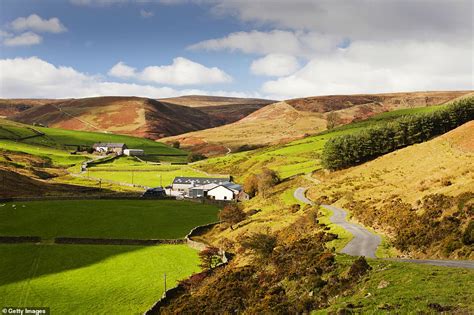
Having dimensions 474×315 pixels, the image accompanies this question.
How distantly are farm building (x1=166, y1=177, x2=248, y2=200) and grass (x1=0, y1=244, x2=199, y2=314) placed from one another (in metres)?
45.6

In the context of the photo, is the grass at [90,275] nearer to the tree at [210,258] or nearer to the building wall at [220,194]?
the tree at [210,258]

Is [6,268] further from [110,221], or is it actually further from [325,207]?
[325,207]

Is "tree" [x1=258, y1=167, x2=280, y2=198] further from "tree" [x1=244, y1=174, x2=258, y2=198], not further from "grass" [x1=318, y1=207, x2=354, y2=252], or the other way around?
"grass" [x1=318, y1=207, x2=354, y2=252]

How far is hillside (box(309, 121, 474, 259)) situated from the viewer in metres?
37.3

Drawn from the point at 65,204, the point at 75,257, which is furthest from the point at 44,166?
the point at 75,257

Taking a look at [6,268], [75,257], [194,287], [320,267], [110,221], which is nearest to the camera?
[320,267]

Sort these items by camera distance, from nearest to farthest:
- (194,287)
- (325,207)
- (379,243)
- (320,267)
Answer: (320,267) < (379,243) < (194,287) < (325,207)

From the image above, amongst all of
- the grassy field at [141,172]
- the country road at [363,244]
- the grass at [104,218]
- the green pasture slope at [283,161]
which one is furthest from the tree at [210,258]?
the grassy field at [141,172]

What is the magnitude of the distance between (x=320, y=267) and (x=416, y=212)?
20613mm

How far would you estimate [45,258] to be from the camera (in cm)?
5703

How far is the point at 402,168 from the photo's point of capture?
241 feet

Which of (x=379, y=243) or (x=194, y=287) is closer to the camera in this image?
(x=379, y=243)

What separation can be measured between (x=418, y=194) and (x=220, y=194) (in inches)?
2577

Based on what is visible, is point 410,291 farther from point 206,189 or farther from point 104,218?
point 206,189
